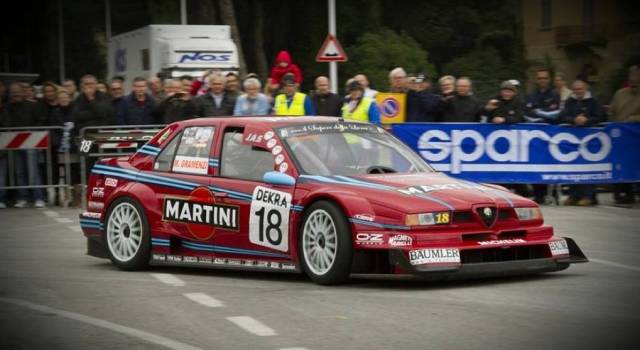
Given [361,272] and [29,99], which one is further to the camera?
[29,99]

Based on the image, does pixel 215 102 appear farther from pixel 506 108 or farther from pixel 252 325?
pixel 252 325

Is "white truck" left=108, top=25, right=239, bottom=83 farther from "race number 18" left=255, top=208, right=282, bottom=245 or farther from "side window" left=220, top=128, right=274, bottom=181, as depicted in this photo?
"race number 18" left=255, top=208, right=282, bottom=245

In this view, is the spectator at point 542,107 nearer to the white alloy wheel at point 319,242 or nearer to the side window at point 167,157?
the side window at point 167,157

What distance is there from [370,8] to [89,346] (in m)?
52.5

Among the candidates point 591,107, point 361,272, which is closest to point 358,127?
point 361,272

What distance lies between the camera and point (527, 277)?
37.3 ft

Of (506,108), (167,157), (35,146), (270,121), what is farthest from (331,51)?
(270,121)

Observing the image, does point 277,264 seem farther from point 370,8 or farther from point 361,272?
point 370,8

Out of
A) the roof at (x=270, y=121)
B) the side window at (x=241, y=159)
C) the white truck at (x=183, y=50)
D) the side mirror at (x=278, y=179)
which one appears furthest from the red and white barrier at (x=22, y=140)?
the white truck at (x=183, y=50)

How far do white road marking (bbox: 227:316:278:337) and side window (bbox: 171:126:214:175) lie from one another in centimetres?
296

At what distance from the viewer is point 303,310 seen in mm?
9766

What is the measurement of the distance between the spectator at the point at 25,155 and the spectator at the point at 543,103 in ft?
25.0

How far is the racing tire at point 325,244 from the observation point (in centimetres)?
1076

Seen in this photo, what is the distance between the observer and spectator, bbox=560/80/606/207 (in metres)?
19.4
